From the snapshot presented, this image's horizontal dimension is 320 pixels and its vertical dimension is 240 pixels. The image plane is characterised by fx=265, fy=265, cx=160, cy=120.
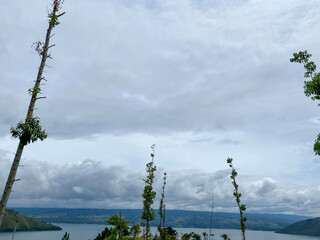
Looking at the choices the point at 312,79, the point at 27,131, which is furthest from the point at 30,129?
the point at 312,79

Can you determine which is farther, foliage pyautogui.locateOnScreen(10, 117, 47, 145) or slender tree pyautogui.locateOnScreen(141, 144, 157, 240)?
slender tree pyautogui.locateOnScreen(141, 144, 157, 240)

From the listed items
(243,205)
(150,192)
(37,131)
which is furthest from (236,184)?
(37,131)

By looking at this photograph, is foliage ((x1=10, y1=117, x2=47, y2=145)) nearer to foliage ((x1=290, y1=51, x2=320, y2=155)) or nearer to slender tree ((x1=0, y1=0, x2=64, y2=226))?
slender tree ((x1=0, y1=0, x2=64, y2=226))

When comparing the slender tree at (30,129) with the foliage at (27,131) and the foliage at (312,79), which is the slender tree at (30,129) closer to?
the foliage at (27,131)

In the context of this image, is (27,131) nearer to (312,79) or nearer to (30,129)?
(30,129)

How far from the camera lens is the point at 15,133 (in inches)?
425

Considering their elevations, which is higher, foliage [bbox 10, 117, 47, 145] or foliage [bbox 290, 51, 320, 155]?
foliage [bbox 290, 51, 320, 155]

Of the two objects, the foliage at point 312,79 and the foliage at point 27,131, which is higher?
the foliage at point 312,79

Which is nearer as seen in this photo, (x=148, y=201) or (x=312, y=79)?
(x=312, y=79)

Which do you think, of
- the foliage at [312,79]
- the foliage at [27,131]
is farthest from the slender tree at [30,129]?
the foliage at [312,79]

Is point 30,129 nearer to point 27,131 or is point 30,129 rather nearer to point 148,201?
point 27,131

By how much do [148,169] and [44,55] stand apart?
3897 cm

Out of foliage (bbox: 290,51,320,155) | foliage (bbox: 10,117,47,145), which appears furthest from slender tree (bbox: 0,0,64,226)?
foliage (bbox: 290,51,320,155)

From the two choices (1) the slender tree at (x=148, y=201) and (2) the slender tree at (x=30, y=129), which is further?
(1) the slender tree at (x=148, y=201)
